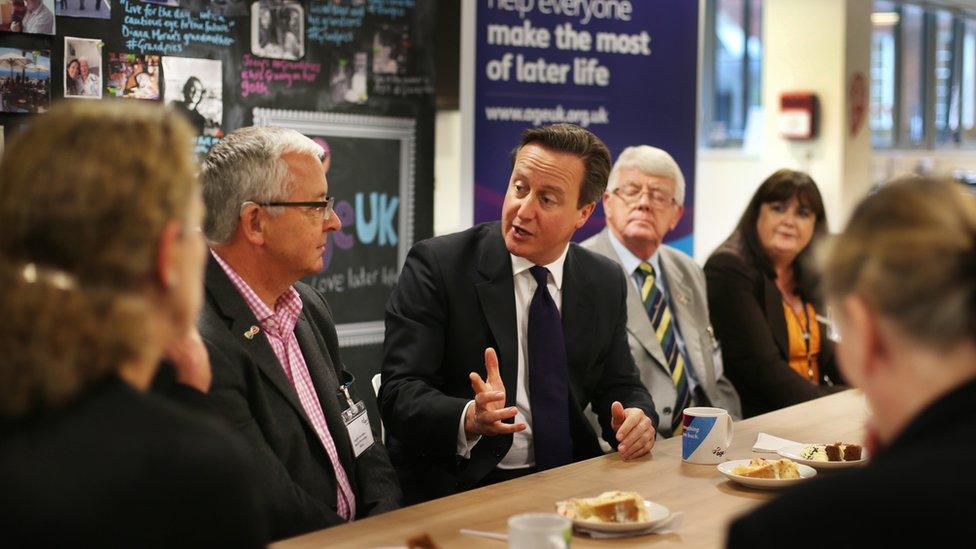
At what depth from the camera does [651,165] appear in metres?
4.00

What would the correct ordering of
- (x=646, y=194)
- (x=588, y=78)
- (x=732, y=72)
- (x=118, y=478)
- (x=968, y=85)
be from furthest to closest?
(x=968, y=85), (x=732, y=72), (x=588, y=78), (x=646, y=194), (x=118, y=478)

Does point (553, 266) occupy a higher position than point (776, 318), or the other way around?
point (553, 266)

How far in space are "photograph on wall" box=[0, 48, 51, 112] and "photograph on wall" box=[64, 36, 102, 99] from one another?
6 cm

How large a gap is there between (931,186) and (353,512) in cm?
166

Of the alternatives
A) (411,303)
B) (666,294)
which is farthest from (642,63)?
(411,303)

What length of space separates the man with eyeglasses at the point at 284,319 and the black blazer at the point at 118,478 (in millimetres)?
1110

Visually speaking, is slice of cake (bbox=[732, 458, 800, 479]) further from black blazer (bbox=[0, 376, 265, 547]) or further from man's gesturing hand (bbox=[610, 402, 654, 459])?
black blazer (bbox=[0, 376, 265, 547])

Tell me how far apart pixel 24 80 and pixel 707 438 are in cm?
221

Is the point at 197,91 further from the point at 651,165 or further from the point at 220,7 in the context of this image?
the point at 651,165

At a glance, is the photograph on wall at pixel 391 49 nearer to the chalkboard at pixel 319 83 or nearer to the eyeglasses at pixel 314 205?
the chalkboard at pixel 319 83

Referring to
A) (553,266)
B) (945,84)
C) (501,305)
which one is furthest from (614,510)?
(945,84)

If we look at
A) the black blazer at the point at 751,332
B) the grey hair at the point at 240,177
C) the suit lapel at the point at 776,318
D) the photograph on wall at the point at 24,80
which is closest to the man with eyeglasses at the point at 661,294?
the black blazer at the point at 751,332

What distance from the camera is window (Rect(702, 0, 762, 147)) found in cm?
1035

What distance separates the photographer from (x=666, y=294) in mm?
3871
